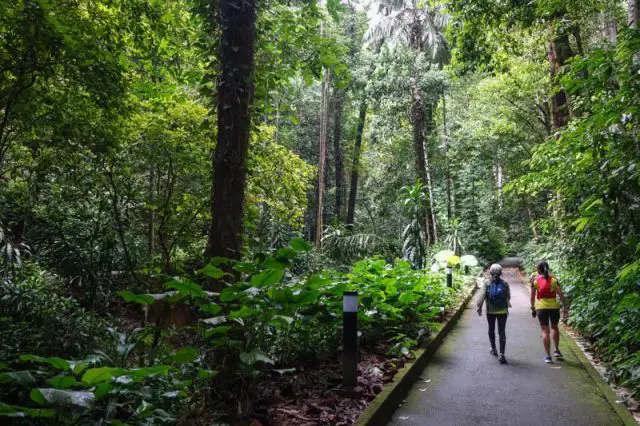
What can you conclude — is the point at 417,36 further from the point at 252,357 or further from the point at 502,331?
the point at 252,357

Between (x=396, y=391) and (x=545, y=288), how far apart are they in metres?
4.03

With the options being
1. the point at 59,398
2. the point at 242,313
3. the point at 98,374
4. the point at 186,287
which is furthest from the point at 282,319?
the point at 59,398

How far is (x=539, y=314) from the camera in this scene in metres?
7.82

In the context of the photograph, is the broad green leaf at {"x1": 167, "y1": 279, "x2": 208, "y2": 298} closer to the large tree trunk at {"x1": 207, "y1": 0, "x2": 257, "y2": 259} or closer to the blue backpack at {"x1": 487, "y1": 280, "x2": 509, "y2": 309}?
the large tree trunk at {"x1": 207, "y1": 0, "x2": 257, "y2": 259}

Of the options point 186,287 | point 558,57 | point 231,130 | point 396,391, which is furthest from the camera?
point 558,57

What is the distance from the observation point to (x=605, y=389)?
5.66 meters

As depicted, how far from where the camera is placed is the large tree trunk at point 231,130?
14.0ft

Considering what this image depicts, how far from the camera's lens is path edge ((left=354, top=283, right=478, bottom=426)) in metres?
4.26

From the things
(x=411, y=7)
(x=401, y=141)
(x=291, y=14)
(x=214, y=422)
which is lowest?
(x=214, y=422)

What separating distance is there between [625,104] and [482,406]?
12.5 ft

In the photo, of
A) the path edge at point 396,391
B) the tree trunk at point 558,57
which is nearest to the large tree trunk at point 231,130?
the path edge at point 396,391

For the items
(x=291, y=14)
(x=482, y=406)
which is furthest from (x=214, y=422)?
(x=291, y=14)

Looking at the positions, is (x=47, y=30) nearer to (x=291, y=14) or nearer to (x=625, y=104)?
(x=291, y=14)

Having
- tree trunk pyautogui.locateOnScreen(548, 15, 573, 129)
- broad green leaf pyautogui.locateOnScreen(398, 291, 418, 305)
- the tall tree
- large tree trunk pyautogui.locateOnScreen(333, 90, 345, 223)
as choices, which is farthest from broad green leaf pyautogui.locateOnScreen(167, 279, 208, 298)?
large tree trunk pyautogui.locateOnScreen(333, 90, 345, 223)
